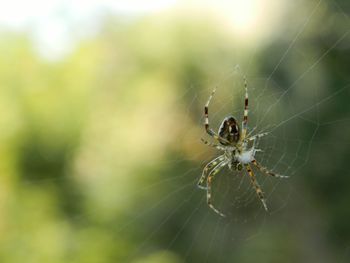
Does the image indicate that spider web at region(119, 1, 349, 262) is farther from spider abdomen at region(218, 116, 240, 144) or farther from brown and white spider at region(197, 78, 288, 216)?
spider abdomen at region(218, 116, 240, 144)

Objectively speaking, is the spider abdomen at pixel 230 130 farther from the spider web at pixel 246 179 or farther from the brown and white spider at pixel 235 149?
the spider web at pixel 246 179

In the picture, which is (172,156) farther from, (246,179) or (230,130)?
(230,130)

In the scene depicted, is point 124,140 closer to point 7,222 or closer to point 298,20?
point 298,20

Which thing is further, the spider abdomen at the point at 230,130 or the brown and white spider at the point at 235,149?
the brown and white spider at the point at 235,149

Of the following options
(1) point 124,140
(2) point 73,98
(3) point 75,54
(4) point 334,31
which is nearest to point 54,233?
(2) point 73,98

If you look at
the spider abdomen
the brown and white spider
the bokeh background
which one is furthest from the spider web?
the spider abdomen

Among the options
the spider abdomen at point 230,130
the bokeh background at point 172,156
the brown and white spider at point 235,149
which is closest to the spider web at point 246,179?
the bokeh background at point 172,156
